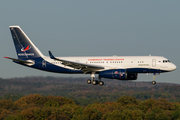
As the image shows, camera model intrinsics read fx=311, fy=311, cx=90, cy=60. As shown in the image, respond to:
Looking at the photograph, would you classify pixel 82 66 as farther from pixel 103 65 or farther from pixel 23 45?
pixel 23 45

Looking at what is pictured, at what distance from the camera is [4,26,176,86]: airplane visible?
61188mm

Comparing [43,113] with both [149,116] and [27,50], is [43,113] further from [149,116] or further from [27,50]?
[27,50]

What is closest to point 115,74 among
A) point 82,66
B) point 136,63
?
point 136,63

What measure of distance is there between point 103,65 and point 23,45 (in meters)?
20.1

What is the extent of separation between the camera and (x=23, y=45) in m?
70.8

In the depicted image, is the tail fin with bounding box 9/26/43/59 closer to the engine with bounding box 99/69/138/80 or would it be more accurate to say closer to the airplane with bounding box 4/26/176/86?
the airplane with bounding box 4/26/176/86

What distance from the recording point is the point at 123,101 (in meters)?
190

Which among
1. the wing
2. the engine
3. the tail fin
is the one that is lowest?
the engine

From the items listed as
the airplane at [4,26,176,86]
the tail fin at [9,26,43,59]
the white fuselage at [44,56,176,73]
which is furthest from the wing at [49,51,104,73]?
the tail fin at [9,26,43,59]

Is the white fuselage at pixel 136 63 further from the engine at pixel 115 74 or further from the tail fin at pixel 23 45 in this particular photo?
the tail fin at pixel 23 45

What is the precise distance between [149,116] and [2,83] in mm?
97288

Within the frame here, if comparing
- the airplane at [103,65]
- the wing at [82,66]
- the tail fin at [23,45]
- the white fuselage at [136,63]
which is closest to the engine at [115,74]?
the airplane at [103,65]

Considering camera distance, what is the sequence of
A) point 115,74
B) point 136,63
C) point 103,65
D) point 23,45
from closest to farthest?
point 115,74
point 136,63
point 103,65
point 23,45

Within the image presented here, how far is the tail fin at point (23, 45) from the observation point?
229 feet
